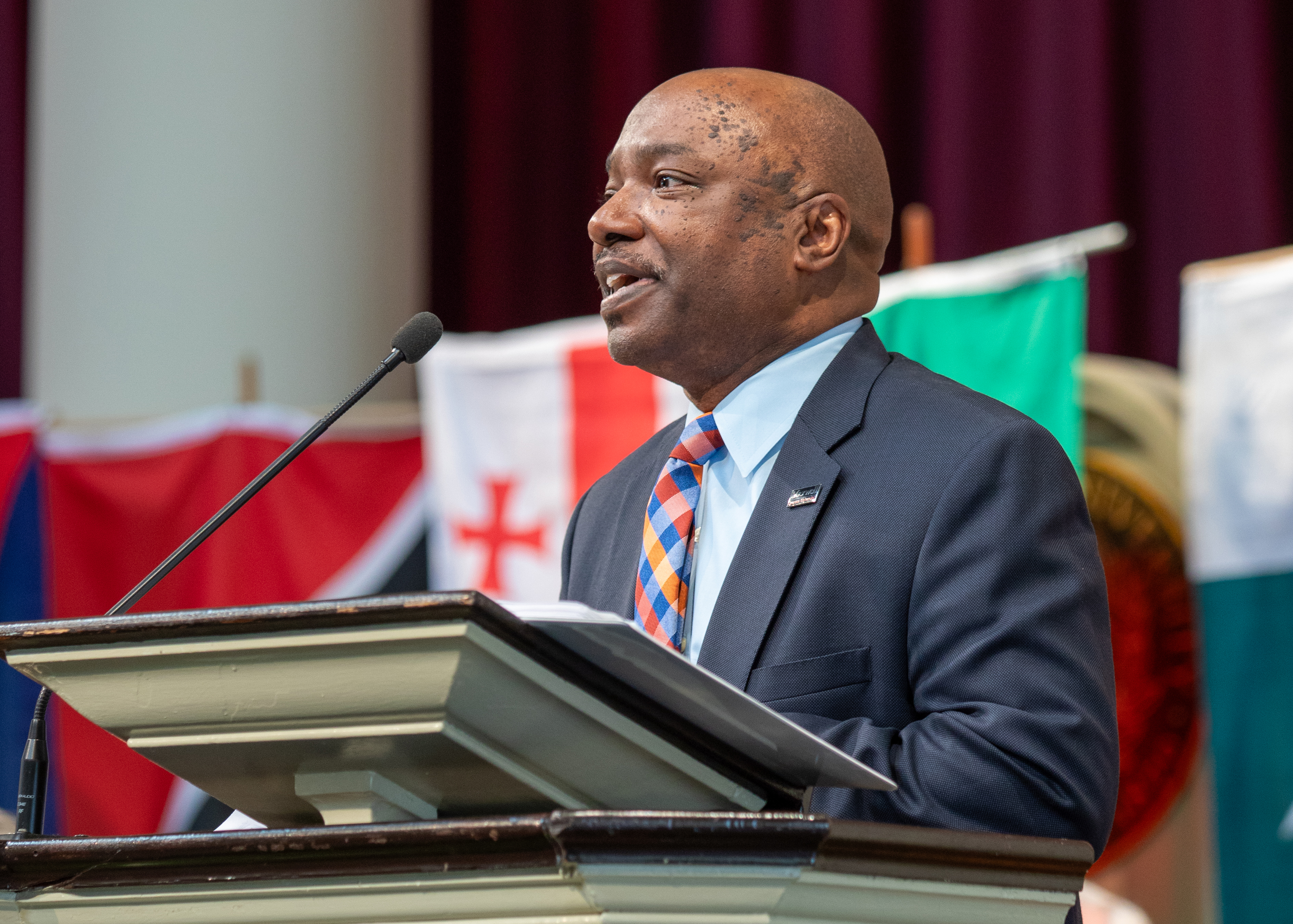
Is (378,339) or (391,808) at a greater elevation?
(391,808)

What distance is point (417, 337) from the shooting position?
154 centimetres

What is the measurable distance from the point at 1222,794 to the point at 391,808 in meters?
2.34

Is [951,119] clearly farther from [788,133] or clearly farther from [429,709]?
[429,709]

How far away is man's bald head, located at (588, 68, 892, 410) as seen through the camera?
159 cm

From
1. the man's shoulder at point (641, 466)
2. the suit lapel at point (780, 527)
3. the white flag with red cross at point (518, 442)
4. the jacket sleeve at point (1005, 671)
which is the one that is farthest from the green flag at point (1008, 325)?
the jacket sleeve at point (1005, 671)

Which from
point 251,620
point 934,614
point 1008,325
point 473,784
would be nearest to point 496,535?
point 1008,325

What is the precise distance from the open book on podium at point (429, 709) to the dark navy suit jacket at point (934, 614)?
22 centimetres

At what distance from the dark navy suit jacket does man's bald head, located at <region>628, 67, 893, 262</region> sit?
0.78 feet

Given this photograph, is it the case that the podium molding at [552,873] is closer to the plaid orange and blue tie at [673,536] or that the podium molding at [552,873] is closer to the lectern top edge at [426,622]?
the lectern top edge at [426,622]

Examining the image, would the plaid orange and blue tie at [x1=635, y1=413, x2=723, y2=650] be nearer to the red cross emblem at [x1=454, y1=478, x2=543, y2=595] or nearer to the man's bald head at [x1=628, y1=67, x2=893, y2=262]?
the man's bald head at [x1=628, y1=67, x2=893, y2=262]

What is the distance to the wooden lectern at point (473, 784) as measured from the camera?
86cm

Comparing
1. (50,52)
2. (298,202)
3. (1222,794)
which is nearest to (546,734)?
(1222,794)

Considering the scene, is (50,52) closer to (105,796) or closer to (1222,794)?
(105,796)

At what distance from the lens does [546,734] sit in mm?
961
